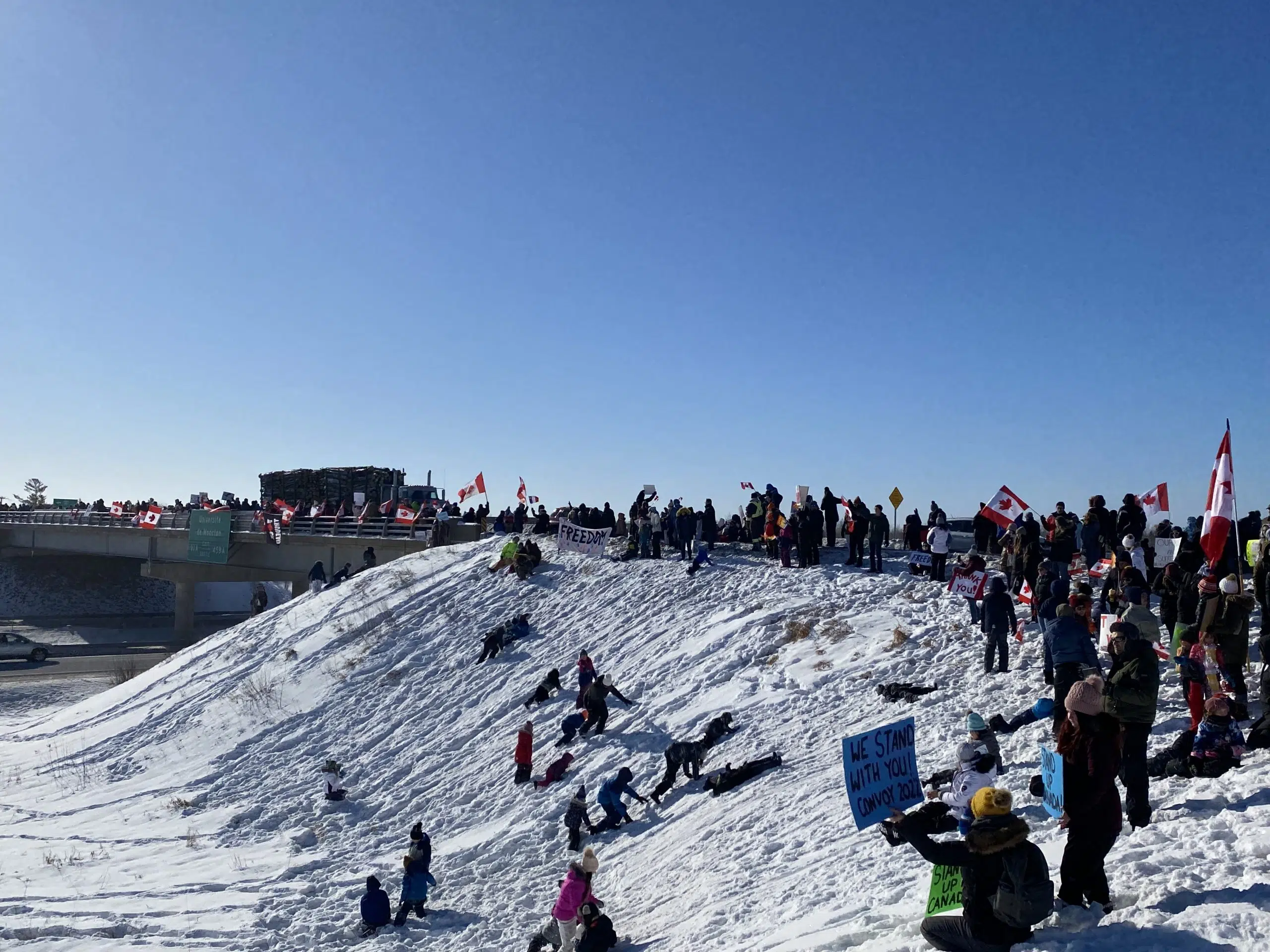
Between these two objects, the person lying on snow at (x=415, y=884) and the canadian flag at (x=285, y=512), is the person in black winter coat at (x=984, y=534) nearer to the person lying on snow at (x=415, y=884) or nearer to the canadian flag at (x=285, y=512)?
the person lying on snow at (x=415, y=884)

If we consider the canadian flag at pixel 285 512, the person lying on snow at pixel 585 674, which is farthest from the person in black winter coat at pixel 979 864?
the canadian flag at pixel 285 512

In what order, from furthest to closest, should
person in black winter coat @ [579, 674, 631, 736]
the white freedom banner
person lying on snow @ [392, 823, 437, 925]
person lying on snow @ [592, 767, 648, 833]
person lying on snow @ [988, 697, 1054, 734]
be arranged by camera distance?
the white freedom banner → person in black winter coat @ [579, 674, 631, 736] → person lying on snow @ [592, 767, 648, 833] → person lying on snow @ [392, 823, 437, 925] → person lying on snow @ [988, 697, 1054, 734]

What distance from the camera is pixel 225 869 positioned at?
15625 millimetres

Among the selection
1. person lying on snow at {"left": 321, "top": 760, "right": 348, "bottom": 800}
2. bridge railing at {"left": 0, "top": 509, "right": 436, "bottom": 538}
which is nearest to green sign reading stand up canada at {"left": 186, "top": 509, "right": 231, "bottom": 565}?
bridge railing at {"left": 0, "top": 509, "right": 436, "bottom": 538}

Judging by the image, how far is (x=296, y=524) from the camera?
4097 centimetres

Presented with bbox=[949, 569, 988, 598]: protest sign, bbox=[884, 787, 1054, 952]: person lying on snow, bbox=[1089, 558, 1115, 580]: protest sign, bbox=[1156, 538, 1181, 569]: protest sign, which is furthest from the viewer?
bbox=[1089, 558, 1115, 580]: protest sign

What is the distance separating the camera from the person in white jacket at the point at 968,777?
8227mm

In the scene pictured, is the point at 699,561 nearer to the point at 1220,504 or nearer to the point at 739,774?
the point at 739,774

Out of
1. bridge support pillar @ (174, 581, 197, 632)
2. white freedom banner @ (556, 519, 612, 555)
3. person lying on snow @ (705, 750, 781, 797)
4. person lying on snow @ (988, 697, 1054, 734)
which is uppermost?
white freedom banner @ (556, 519, 612, 555)

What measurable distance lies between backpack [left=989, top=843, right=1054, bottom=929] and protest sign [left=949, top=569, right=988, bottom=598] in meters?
11.1

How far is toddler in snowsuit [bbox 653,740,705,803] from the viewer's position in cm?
1459

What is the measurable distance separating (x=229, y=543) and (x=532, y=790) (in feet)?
103

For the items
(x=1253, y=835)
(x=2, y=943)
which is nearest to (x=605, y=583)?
(x=2, y=943)

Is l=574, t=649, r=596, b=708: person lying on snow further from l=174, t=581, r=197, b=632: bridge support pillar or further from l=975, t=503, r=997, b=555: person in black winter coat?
l=174, t=581, r=197, b=632: bridge support pillar
